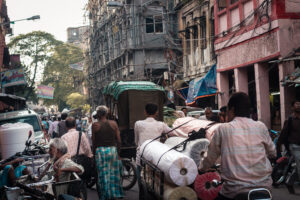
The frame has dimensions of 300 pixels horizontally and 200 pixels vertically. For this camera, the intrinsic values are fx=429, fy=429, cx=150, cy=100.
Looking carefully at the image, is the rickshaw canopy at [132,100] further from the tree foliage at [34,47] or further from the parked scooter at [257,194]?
the tree foliage at [34,47]

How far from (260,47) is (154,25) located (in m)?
20.0

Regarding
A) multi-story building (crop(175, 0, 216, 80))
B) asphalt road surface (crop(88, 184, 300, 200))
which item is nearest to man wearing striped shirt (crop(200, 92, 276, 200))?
asphalt road surface (crop(88, 184, 300, 200))

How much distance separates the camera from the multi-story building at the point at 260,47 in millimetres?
14961

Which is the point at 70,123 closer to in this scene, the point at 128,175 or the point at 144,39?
the point at 128,175

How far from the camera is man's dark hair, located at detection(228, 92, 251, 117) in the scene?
408 cm

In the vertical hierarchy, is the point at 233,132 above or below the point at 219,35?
below

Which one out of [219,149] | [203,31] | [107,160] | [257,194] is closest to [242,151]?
[219,149]

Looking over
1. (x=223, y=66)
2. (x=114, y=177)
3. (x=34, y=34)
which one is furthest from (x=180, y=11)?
(x=34, y=34)

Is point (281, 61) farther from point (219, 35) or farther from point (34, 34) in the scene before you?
point (34, 34)

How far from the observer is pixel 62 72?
2410 inches

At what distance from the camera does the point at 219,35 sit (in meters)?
19.7

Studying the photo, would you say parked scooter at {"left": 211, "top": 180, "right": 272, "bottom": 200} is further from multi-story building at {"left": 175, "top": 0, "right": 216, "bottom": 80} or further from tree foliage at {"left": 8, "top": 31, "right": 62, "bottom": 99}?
tree foliage at {"left": 8, "top": 31, "right": 62, "bottom": 99}

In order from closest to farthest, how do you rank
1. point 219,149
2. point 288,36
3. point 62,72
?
point 219,149
point 288,36
point 62,72

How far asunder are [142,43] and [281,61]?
71.9ft
